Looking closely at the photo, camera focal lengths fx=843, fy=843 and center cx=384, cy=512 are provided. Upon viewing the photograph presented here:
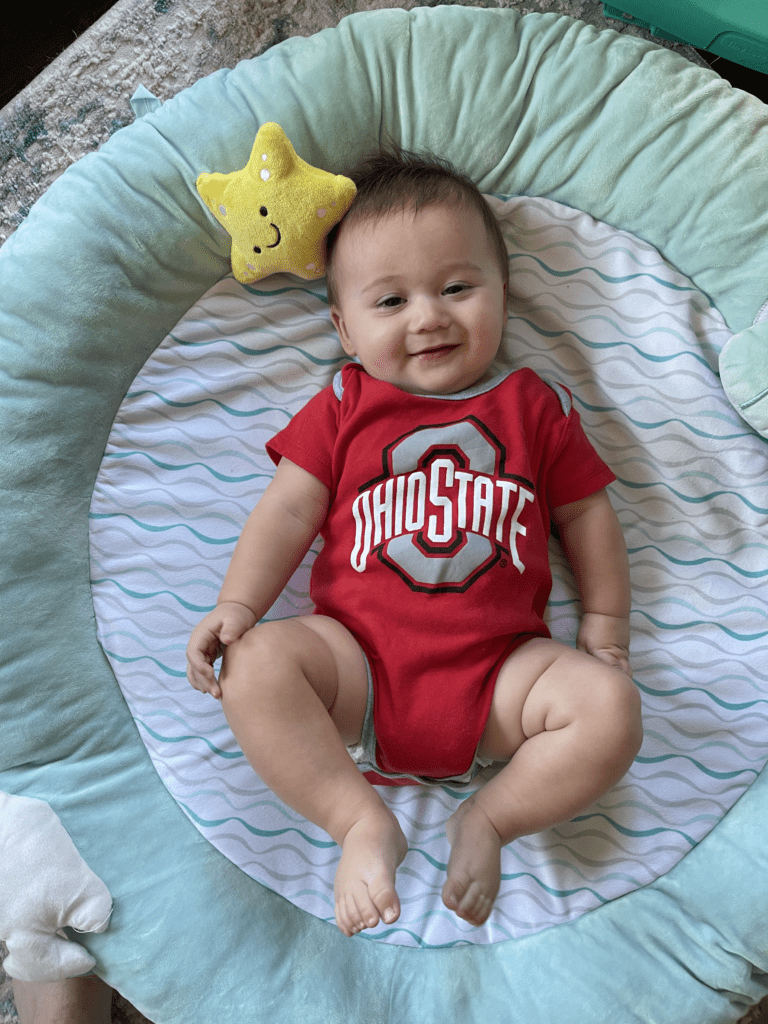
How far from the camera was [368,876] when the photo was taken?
87cm

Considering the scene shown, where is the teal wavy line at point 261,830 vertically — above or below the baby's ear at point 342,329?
below

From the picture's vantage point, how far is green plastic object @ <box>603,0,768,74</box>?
3.97 feet

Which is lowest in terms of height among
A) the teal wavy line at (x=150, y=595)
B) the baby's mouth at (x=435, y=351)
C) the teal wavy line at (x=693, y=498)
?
the teal wavy line at (x=150, y=595)

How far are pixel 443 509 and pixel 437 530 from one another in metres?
0.03

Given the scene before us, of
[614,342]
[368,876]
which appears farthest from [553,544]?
[368,876]

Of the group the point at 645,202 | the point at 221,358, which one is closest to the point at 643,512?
the point at 645,202

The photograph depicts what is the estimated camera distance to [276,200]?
42.8 inches

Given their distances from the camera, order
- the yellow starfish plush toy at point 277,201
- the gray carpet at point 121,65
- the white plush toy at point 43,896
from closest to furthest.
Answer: the white plush toy at point 43,896, the yellow starfish plush toy at point 277,201, the gray carpet at point 121,65

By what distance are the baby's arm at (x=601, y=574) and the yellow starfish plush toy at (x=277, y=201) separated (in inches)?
19.4

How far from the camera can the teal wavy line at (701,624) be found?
1159 millimetres

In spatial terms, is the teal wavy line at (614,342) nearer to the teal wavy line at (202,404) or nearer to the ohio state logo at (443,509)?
the ohio state logo at (443,509)

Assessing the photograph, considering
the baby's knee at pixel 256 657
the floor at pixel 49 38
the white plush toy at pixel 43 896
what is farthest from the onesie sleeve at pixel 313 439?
the floor at pixel 49 38

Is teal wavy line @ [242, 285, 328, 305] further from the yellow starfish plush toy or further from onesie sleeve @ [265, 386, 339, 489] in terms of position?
onesie sleeve @ [265, 386, 339, 489]

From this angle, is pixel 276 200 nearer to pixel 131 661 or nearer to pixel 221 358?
pixel 221 358
